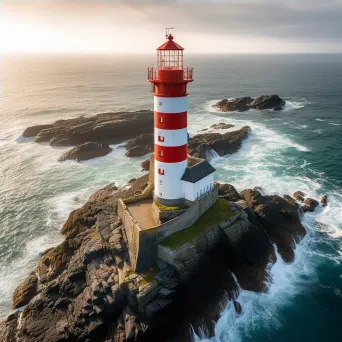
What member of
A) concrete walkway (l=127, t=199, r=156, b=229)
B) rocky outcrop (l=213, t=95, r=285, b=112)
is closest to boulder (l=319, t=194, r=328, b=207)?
concrete walkway (l=127, t=199, r=156, b=229)

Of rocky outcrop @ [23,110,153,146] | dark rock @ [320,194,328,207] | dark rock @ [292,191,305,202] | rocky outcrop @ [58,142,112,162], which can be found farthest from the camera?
rocky outcrop @ [23,110,153,146]

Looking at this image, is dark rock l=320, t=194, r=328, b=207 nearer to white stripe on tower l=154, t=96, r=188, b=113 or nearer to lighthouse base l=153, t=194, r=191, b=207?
lighthouse base l=153, t=194, r=191, b=207

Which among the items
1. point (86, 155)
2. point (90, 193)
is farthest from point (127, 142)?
point (90, 193)

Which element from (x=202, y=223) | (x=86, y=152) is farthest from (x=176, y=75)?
(x=86, y=152)

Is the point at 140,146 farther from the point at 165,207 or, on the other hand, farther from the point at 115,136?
the point at 165,207

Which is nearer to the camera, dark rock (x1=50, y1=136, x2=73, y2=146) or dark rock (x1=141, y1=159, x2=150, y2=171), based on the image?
dark rock (x1=141, y1=159, x2=150, y2=171)

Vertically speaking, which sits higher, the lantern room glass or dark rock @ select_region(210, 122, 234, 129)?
the lantern room glass

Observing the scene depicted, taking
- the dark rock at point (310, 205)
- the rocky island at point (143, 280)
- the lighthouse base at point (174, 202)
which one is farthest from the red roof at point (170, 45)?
the dark rock at point (310, 205)

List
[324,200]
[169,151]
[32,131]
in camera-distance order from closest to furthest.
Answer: [169,151] < [324,200] < [32,131]
